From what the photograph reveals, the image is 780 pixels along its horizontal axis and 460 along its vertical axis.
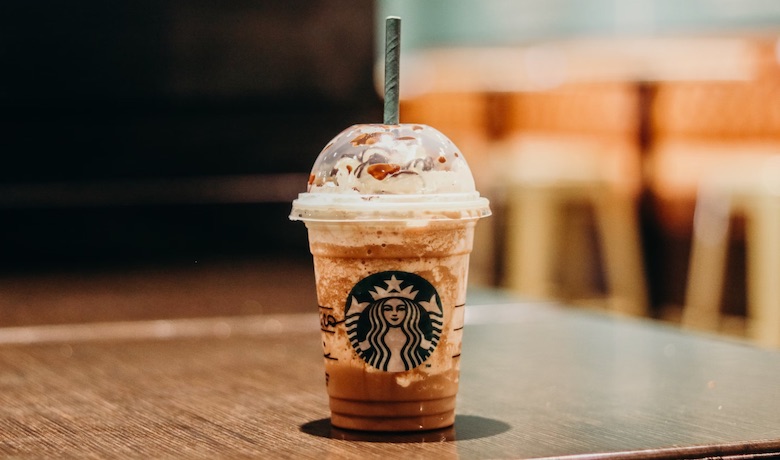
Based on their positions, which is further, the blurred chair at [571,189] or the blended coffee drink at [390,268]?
the blurred chair at [571,189]

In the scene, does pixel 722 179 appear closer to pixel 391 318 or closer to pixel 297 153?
pixel 297 153

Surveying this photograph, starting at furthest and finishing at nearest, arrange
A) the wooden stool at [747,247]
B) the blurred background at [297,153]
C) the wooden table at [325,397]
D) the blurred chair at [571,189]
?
1. the blurred chair at [571,189]
2. the wooden stool at [747,247]
3. the blurred background at [297,153]
4. the wooden table at [325,397]

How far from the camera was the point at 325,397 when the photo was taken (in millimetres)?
1337

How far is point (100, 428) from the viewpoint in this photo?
3.85ft

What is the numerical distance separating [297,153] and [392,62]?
2301 millimetres

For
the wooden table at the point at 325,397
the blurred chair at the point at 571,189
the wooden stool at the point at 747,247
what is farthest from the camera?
the blurred chair at the point at 571,189

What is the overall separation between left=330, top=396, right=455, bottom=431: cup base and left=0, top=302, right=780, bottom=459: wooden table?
0.05ft

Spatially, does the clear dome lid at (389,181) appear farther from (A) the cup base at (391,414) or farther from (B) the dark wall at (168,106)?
(B) the dark wall at (168,106)

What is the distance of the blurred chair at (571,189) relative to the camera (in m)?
4.66

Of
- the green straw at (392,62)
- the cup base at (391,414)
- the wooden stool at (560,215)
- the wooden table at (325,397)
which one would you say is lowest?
the wooden stool at (560,215)

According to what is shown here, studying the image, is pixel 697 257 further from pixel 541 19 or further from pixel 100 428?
pixel 100 428

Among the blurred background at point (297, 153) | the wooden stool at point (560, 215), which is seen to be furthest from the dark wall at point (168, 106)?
the wooden stool at point (560, 215)

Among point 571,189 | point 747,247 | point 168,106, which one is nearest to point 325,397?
point 168,106

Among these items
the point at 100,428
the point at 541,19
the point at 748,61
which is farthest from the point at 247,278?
the point at 541,19
